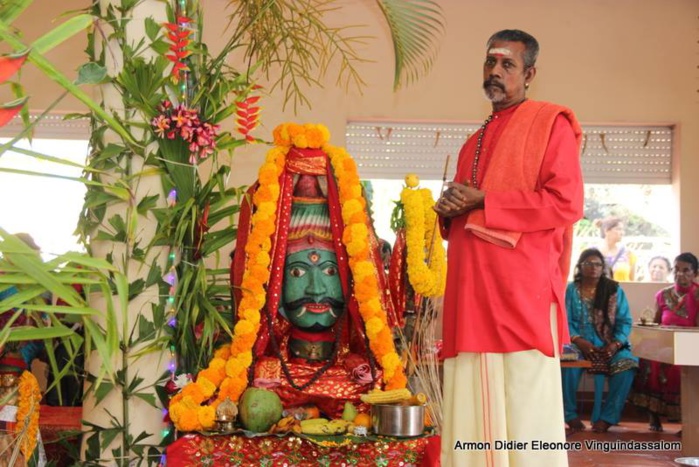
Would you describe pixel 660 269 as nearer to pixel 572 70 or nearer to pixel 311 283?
pixel 572 70

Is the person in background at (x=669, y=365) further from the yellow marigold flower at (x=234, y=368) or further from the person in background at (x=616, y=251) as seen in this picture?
the yellow marigold flower at (x=234, y=368)

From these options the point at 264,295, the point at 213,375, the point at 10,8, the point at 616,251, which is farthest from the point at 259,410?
the point at 616,251

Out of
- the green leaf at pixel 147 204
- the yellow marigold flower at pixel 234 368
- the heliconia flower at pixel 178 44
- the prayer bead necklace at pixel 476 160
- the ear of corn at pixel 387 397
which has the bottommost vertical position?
the ear of corn at pixel 387 397

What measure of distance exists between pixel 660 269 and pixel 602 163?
1.27 meters

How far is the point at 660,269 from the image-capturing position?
896cm

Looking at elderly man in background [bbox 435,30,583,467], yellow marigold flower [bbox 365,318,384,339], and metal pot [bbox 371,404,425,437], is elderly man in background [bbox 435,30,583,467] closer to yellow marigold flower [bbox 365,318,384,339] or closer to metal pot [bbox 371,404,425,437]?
metal pot [bbox 371,404,425,437]

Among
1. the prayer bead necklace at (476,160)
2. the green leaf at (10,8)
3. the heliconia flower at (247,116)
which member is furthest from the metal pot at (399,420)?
the green leaf at (10,8)

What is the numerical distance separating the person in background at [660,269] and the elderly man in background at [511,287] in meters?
6.44

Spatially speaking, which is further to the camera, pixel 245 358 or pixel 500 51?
pixel 245 358

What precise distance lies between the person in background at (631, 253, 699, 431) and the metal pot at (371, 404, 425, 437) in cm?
507

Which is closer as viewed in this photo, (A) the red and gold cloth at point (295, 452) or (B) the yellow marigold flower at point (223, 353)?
(A) the red and gold cloth at point (295, 452)

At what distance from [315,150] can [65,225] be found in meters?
5.19

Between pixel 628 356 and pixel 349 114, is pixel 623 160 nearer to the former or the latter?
pixel 628 356

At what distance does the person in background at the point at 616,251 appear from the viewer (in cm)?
909
